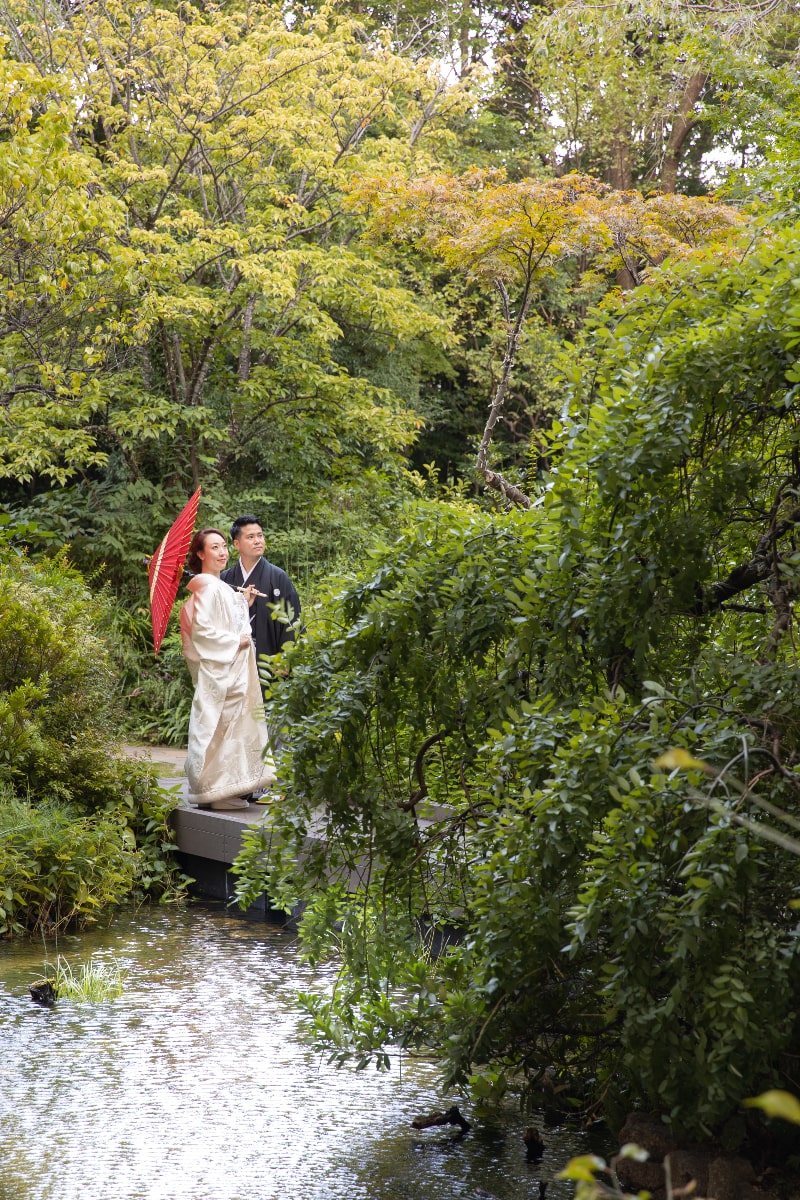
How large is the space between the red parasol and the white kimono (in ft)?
0.48

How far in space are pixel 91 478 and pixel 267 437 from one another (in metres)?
2.25

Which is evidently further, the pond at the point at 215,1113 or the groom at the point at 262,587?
the groom at the point at 262,587

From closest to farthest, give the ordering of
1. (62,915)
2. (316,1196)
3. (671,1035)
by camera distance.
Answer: (671,1035) < (316,1196) < (62,915)

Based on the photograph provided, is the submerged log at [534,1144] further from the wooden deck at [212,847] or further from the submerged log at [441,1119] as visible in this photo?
the wooden deck at [212,847]

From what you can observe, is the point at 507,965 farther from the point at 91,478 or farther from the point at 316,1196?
the point at 91,478

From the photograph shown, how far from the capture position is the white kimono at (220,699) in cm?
811

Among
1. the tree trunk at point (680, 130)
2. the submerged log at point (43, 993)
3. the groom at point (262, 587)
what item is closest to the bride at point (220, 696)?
the groom at point (262, 587)

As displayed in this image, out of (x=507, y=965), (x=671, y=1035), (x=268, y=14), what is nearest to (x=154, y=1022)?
(x=507, y=965)

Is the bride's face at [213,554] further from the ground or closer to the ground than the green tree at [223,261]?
closer to the ground

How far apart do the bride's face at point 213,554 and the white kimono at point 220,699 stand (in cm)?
11

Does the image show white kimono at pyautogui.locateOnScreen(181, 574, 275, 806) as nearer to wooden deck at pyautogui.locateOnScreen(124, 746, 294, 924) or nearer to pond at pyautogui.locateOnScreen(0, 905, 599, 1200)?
wooden deck at pyautogui.locateOnScreen(124, 746, 294, 924)

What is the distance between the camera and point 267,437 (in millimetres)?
15570

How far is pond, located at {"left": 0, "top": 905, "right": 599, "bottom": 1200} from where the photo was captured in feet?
12.0

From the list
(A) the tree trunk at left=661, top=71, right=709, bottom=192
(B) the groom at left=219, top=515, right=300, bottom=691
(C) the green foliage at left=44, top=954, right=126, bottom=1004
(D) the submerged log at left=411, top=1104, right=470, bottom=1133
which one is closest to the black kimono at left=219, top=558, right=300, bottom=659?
(B) the groom at left=219, top=515, right=300, bottom=691
